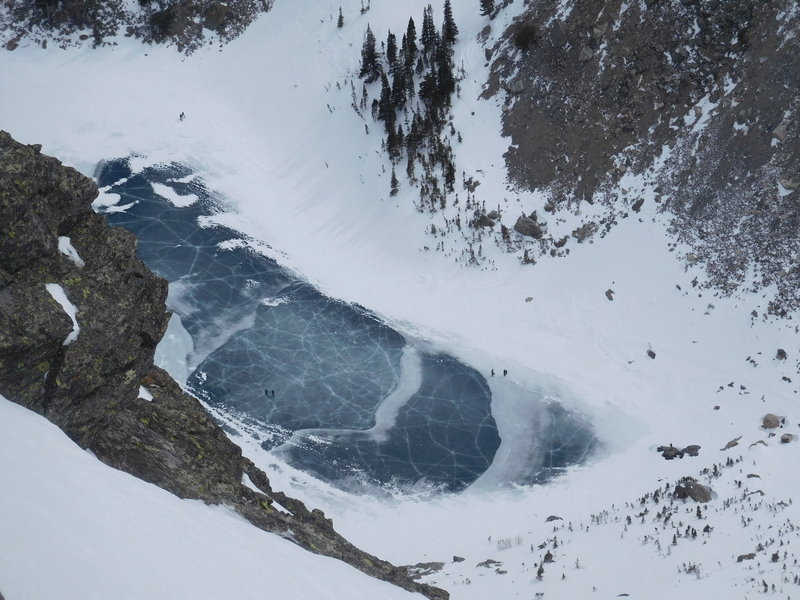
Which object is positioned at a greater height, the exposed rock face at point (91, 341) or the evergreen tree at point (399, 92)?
the evergreen tree at point (399, 92)

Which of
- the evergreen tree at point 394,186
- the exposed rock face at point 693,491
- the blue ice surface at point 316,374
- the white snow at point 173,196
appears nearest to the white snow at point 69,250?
the blue ice surface at point 316,374

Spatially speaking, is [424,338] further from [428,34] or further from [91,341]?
[428,34]

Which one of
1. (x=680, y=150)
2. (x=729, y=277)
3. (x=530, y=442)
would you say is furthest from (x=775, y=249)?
(x=530, y=442)

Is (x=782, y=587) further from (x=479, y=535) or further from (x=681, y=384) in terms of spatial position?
Result: (x=681, y=384)

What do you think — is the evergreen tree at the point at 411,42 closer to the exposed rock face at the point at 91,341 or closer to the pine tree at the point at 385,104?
the pine tree at the point at 385,104

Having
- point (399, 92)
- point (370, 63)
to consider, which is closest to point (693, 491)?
point (399, 92)
